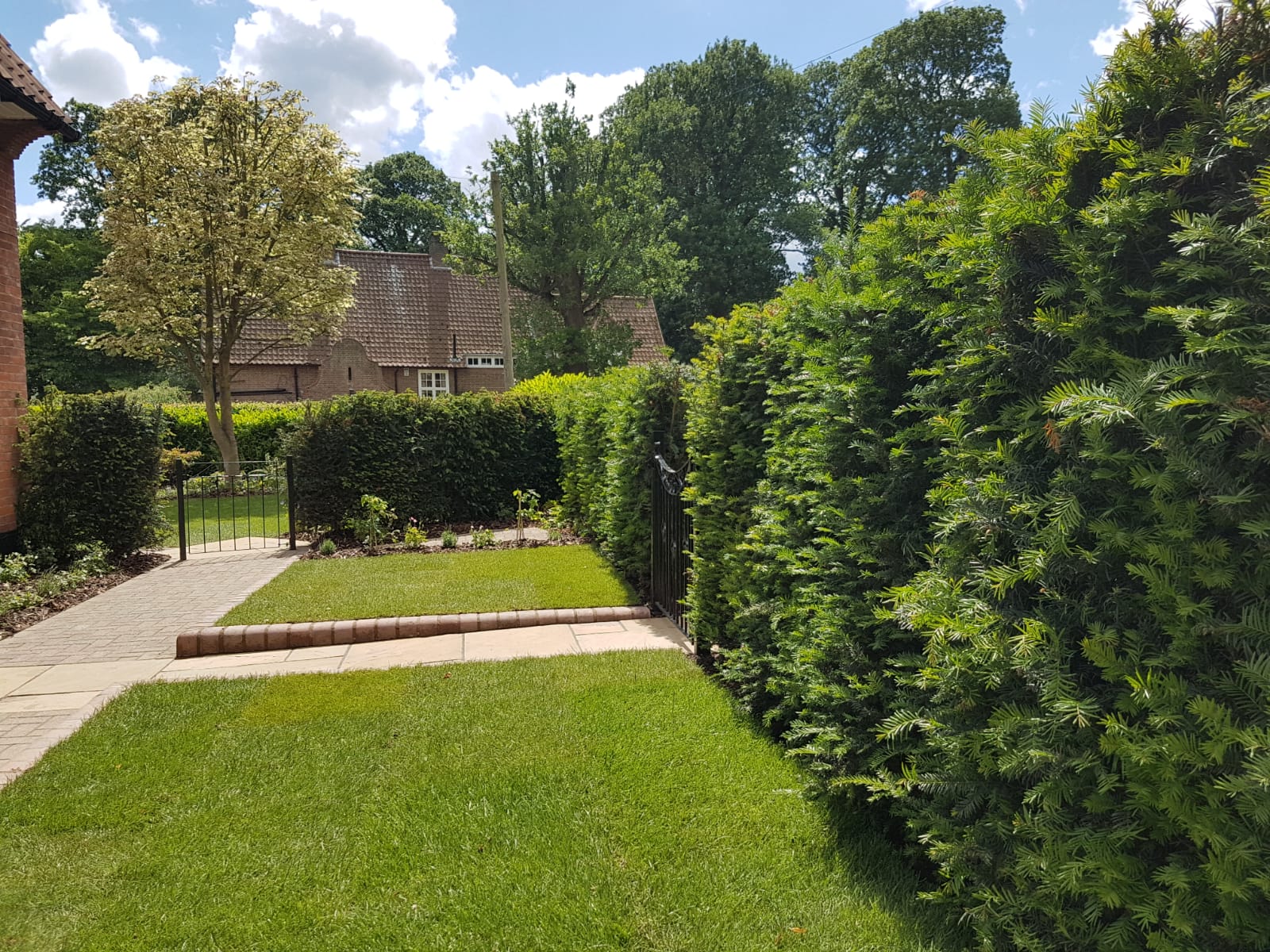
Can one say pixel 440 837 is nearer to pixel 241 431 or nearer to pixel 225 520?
pixel 225 520

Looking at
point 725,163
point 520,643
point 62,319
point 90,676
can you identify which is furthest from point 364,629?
point 725,163

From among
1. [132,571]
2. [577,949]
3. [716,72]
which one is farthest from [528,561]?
[716,72]

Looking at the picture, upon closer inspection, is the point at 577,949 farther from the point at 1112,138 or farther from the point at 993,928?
the point at 1112,138

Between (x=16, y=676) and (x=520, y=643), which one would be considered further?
(x=520, y=643)

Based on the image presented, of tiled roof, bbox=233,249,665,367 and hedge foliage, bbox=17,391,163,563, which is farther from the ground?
tiled roof, bbox=233,249,665,367

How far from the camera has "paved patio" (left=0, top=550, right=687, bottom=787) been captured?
186 inches

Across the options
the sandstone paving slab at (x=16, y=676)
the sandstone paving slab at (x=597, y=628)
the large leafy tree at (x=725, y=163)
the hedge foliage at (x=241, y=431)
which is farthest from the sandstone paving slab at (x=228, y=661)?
the large leafy tree at (x=725, y=163)

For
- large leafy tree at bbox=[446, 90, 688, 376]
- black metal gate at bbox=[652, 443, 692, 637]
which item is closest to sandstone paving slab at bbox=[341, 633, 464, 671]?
black metal gate at bbox=[652, 443, 692, 637]

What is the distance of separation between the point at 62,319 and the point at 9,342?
26.4 metres

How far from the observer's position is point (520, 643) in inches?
238

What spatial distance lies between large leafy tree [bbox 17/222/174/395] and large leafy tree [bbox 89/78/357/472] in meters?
15.2

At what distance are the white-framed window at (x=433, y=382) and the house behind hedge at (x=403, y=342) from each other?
0.04m

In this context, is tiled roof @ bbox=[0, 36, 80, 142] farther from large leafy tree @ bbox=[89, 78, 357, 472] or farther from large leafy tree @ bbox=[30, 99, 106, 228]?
large leafy tree @ bbox=[30, 99, 106, 228]

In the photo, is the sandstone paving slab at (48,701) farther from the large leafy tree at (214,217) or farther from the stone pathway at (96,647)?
the large leafy tree at (214,217)
